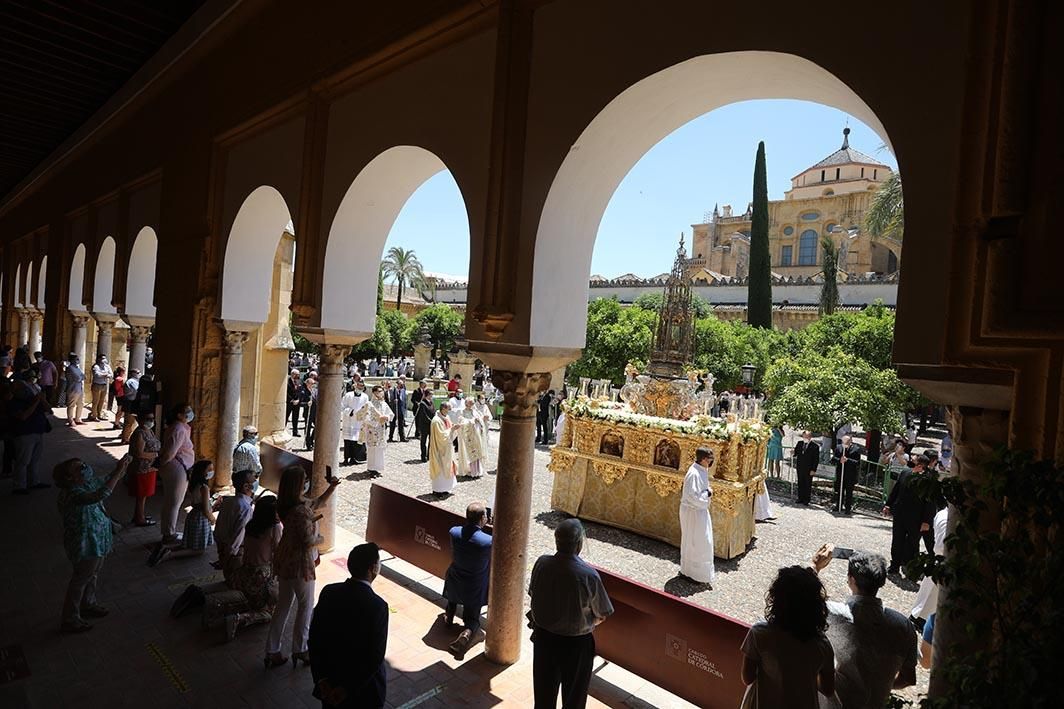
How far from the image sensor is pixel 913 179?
2.63m

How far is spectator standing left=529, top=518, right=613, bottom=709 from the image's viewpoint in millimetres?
3668

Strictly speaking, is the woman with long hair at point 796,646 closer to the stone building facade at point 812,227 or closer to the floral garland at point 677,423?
the floral garland at point 677,423

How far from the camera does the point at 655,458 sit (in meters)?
9.41

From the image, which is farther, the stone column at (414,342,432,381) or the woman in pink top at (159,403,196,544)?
the stone column at (414,342,432,381)

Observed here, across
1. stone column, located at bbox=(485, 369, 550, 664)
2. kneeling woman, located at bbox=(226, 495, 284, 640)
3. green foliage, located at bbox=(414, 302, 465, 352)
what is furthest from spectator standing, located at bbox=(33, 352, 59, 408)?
green foliage, located at bbox=(414, 302, 465, 352)

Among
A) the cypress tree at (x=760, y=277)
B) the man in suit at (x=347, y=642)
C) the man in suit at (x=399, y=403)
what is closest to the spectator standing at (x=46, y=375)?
the man in suit at (x=399, y=403)

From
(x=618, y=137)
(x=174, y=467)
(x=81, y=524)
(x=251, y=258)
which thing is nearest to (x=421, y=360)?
(x=251, y=258)

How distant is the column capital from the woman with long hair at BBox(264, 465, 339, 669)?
4.79 meters

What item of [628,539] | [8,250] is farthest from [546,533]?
[8,250]

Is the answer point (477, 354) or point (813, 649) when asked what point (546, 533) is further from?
point (813, 649)

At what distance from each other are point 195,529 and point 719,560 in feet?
21.9

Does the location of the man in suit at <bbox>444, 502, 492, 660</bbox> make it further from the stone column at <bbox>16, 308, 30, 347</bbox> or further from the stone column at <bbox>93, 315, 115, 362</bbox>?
the stone column at <bbox>16, 308, 30, 347</bbox>

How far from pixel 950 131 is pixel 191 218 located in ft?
30.4

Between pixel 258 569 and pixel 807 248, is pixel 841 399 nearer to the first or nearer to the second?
pixel 258 569
